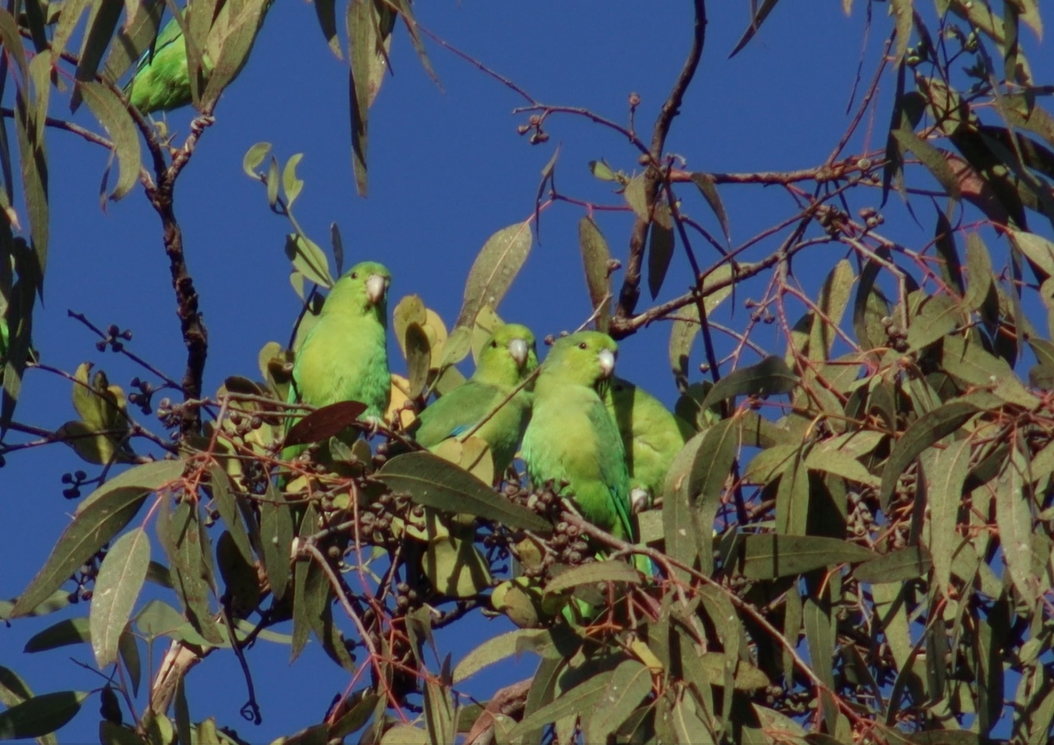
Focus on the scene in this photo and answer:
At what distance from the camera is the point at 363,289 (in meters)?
4.30

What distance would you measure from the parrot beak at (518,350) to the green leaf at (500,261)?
584 mm

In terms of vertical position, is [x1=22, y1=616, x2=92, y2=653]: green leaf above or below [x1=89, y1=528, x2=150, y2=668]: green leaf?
above

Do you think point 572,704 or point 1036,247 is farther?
point 1036,247

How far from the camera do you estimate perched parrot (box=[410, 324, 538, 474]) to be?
388 centimetres

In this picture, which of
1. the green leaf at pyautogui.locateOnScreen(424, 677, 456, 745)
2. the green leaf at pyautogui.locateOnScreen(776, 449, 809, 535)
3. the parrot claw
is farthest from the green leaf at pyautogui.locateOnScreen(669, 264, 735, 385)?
the green leaf at pyautogui.locateOnScreen(424, 677, 456, 745)

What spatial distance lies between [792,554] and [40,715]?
1.40 meters

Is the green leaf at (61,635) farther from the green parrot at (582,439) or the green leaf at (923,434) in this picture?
the green leaf at (923,434)

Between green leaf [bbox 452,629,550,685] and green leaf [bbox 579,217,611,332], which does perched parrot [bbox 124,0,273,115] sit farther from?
green leaf [bbox 452,629,550,685]

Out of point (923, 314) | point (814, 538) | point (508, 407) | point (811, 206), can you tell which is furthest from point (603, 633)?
point (508, 407)

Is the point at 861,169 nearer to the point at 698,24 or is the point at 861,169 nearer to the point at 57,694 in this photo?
the point at 698,24

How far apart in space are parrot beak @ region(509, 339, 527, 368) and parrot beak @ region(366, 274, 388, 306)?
17.5 inches

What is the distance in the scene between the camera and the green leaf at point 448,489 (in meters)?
2.37

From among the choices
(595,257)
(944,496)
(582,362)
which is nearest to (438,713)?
(944,496)

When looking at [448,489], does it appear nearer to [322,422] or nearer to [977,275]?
[322,422]
